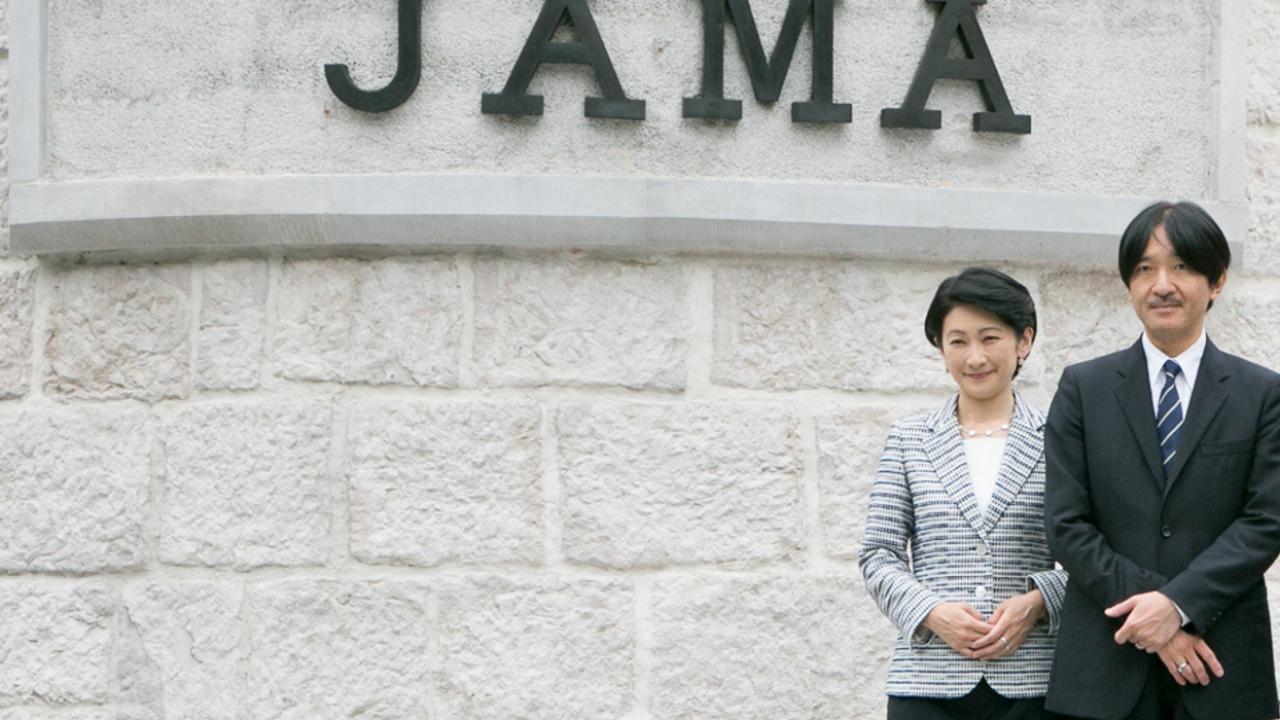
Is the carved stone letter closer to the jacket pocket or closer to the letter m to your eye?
the letter m

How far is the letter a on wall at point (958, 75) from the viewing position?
5.04 m

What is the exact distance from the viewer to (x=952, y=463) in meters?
4.00

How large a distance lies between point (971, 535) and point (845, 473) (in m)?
1.05

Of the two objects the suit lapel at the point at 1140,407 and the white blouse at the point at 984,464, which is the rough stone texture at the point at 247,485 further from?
the suit lapel at the point at 1140,407

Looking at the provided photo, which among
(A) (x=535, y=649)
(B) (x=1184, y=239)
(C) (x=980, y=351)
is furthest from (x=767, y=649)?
(B) (x=1184, y=239)

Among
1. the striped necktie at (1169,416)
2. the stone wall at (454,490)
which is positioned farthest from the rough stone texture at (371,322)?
the striped necktie at (1169,416)

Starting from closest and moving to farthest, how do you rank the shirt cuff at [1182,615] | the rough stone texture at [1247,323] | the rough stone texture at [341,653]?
the shirt cuff at [1182,615]
the rough stone texture at [341,653]
the rough stone texture at [1247,323]

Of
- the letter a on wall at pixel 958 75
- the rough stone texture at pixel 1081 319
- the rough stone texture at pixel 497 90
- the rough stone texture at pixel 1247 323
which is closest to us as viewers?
the rough stone texture at pixel 497 90

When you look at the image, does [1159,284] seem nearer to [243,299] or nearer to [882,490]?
[882,490]

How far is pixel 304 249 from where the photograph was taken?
4.96 metres

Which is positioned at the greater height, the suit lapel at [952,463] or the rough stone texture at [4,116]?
the rough stone texture at [4,116]

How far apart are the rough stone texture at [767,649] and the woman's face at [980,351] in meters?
1.08

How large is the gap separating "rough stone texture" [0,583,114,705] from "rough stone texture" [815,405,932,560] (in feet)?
6.33

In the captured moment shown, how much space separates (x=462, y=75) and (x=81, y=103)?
1.06 meters
